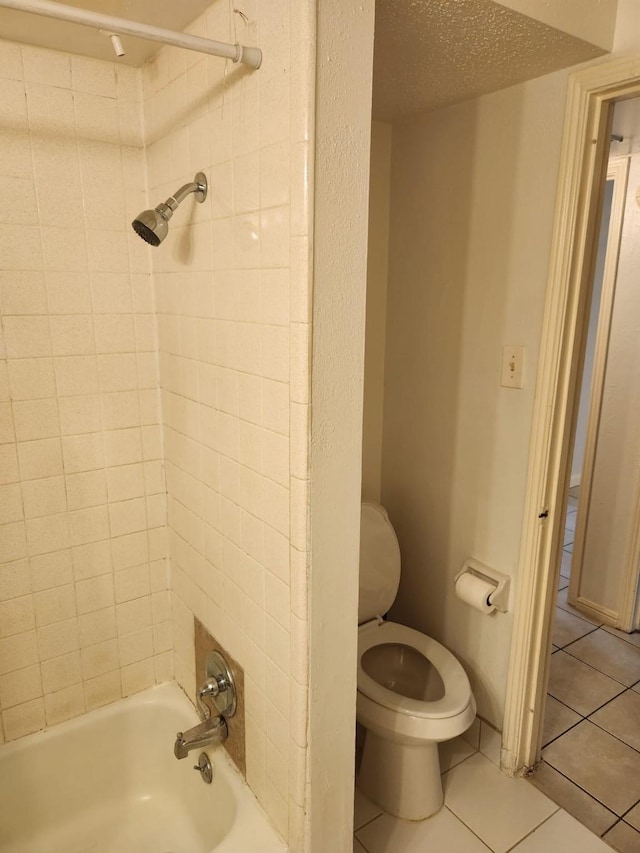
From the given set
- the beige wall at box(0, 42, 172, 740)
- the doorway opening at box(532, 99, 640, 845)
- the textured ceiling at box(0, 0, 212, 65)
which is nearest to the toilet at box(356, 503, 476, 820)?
the doorway opening at box(532, 99, 640, 845)

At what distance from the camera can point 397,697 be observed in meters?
1.69

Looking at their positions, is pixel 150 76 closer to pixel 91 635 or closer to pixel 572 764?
pixel 91 635

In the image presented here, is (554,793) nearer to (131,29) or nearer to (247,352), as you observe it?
(247,352)

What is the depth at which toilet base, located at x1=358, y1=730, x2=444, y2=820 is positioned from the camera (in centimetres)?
171

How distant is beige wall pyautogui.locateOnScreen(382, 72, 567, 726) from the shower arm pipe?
917mm

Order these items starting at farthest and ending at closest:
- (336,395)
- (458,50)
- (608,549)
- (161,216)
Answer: (608,549) < (458,50) < (161,216) < (336,395)

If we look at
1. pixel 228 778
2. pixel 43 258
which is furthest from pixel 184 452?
pixel 228 778

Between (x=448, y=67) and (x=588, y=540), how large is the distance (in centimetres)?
219

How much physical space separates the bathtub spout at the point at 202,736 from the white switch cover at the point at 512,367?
124cm

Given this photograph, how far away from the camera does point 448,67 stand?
1493 mm

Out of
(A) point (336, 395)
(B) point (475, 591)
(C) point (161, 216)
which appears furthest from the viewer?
(B) point (475, 591)

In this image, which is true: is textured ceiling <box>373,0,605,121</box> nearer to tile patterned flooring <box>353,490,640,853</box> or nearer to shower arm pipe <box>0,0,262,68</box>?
shower arm pipe <box>0,0,262,68</box>

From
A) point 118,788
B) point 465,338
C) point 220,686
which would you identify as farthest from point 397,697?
point 465,338

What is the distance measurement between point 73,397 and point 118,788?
115 cm
